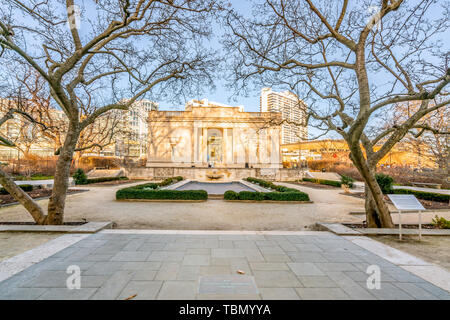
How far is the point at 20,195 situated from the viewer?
5.14 meters

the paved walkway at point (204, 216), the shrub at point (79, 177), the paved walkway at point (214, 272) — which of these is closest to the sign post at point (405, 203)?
the paved walkway at point (214, 272)

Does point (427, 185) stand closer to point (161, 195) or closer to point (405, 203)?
point (405, 203)

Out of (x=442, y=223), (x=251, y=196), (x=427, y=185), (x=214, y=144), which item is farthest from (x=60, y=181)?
(x=214, y=144)

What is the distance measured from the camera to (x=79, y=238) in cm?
443

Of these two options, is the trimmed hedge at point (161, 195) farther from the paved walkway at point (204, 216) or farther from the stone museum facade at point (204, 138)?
the stone museum facade at point (204, 138)

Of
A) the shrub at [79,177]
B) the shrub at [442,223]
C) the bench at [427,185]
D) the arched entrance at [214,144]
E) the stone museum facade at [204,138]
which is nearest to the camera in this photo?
the shrub at [442,223]

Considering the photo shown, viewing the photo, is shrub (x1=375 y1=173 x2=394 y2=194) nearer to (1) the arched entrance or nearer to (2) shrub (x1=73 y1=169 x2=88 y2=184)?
(2) shrub (x1=73 y1=169 x2=88 y2=184)

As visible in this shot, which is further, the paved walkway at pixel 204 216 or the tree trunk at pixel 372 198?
the paved walkway at pixel 204 216

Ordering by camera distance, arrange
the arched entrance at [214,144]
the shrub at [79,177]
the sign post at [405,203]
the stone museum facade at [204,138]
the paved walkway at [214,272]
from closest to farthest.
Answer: the paved walkway at [214,272] < the sign post at [405,203] < the shrub at [79,177] < the stone museum facade at [204,138] < the arched entrance at [214,144]

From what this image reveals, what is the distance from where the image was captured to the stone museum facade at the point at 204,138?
33.3 m

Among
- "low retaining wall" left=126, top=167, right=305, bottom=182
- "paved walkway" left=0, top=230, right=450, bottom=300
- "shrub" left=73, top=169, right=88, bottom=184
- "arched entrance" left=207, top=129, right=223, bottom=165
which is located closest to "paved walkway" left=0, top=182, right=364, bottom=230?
"paved walkway" left=0, top=230, right=450, bottom=300

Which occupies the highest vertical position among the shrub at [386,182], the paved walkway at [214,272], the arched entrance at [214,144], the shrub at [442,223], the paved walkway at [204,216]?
the arched entrance at [214,144]

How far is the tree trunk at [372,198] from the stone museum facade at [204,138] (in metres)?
27.4
